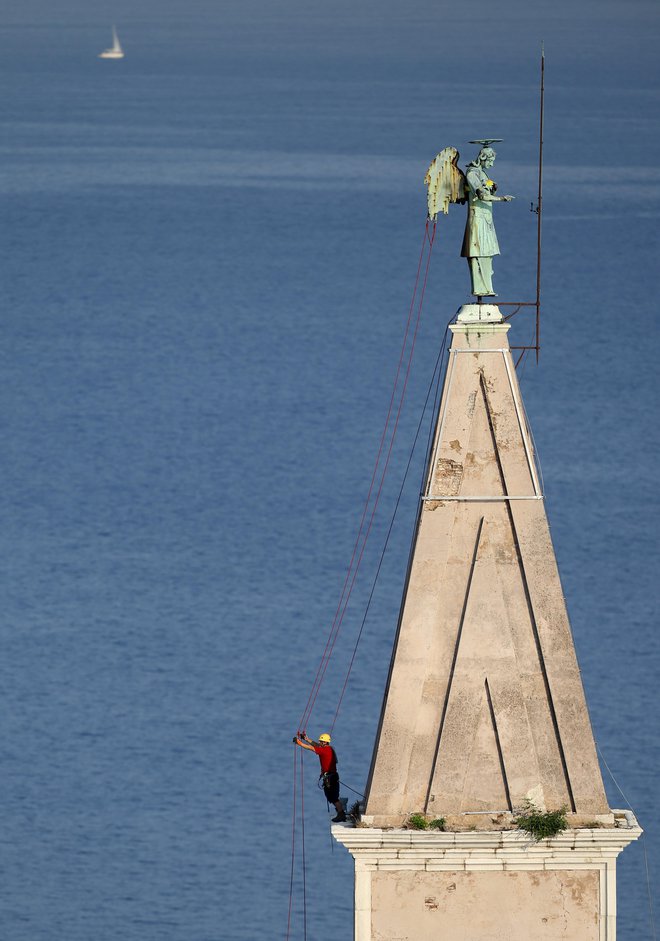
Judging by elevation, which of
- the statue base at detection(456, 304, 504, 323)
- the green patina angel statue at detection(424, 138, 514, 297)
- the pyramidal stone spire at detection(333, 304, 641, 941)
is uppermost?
the green patina angel statue at detection(424, 138, 514, 297)

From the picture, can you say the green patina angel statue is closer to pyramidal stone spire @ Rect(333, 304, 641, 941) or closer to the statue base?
the statue base

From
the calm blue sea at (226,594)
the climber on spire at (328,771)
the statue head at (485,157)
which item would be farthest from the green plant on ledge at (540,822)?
the calm blue sea at (226,594)

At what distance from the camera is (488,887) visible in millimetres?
37344

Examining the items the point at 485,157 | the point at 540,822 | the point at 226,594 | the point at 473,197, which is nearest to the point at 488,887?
the point at 540,822

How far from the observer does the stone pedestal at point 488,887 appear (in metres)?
37.0

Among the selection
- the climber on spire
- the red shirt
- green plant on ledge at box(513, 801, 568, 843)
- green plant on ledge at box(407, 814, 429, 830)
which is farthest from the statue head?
green plant on ledge at box(407, 814, 429, 830)

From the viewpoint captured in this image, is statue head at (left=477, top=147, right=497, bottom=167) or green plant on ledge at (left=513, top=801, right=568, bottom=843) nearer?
green plant on ledge at (left=513, top=801, right=568, bottom=843)

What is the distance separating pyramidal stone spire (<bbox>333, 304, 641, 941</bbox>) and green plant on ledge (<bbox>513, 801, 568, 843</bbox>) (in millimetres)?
88

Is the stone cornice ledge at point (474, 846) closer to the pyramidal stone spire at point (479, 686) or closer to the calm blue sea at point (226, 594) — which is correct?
the pyramidal stone spire at point (479, 686)

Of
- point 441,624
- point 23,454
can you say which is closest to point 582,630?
point 23,454

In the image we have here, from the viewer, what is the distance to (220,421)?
173875 mm

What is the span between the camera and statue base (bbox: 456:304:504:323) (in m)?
37.2

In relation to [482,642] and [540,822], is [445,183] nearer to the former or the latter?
[482,642]

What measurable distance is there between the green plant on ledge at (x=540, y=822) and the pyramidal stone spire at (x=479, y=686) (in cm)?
9
